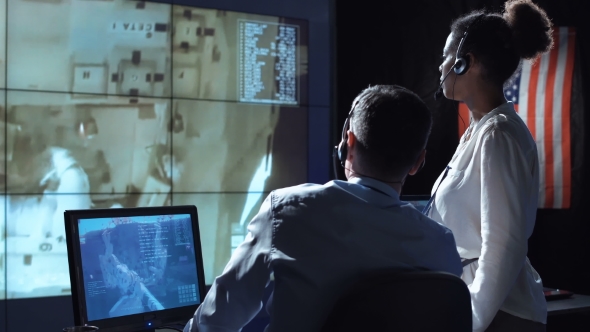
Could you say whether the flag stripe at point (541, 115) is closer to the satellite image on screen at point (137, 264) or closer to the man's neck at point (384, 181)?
the satellite image on screen at point (137, 264)

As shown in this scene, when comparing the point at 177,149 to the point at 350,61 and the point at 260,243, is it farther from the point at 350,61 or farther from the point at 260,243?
the point at 260,243

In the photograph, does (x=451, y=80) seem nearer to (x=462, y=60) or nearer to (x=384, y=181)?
(x=462, y=60)

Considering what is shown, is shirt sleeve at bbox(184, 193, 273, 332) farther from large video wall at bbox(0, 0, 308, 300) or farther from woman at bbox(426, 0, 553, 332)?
large video wall at bbox(0, 0, 308, 300)

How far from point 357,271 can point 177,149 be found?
12.0 ft

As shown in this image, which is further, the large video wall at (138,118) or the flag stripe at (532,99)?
the flag stripe at (532,99)

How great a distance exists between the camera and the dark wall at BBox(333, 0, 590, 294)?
178 inches

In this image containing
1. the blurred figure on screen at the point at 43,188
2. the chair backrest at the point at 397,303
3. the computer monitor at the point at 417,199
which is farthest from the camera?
the blurred figure on screen at the point at 43,188

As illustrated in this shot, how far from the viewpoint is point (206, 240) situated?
15.6ft

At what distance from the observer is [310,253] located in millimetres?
1138

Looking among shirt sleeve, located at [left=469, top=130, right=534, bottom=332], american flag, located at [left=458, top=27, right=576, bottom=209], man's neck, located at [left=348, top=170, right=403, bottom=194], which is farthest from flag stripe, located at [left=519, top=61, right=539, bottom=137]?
man's neck, located at [left=348, top=170, right=403, bottom=194]

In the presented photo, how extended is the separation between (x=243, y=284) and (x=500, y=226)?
26.4 inches

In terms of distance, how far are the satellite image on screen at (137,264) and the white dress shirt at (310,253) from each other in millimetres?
547

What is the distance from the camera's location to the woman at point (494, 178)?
4.99 feet

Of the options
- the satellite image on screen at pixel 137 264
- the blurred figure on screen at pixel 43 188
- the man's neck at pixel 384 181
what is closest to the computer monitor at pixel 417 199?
the satellite image on screen at pixel 137 264
